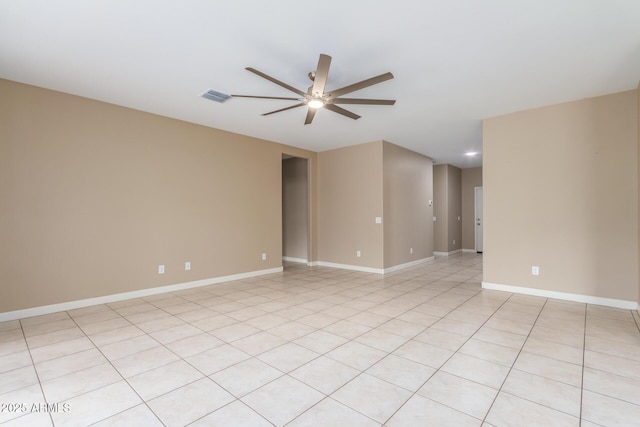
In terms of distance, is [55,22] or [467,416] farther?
[55,22]

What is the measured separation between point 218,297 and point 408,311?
258 cm

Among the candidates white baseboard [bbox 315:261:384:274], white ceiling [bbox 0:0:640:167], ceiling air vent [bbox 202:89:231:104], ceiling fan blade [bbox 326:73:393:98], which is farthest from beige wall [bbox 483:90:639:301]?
ceiling air vent [bbox 202:89:231:104]

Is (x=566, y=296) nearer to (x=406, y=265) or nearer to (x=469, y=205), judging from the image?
(x=406, y=265)

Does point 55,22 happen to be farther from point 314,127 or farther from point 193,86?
point 314,127

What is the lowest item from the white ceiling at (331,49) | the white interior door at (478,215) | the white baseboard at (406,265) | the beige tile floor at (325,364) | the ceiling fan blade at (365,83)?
the beige tile floor at (325,364)

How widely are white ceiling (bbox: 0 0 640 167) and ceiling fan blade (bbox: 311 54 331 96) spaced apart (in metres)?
0.28

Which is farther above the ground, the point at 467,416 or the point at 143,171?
the point at 143,171

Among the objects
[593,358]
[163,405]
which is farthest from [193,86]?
[593,358]

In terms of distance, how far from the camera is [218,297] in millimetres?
4230

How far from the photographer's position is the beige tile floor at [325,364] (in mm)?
1716

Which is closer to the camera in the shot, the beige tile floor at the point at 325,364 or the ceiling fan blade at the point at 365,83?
the beige tile floor at the point at 325,364

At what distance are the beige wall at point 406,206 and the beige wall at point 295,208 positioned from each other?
192 centimetres

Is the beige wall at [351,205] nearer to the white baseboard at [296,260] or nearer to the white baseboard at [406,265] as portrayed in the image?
the white baseboard at [406,265]

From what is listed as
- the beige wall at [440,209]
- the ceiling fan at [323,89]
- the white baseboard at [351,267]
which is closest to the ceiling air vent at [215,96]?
the ceiling fan at [323,89]
